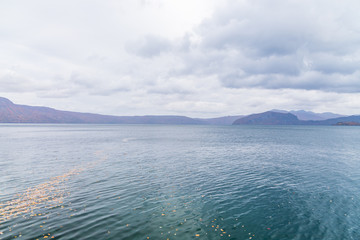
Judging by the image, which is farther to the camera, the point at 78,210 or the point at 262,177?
the point at 262,177

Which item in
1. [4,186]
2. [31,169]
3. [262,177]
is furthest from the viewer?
[31,169]

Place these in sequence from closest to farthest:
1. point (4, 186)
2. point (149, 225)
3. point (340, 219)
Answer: point (149, 225) → point (340, 219) → point (4, 186)

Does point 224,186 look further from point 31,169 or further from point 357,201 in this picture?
point 31,169

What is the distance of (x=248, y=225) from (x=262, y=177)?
23.0 meters

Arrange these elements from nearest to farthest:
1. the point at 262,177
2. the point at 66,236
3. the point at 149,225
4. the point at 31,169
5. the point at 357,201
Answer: the point at 66,236, the point at 149,225, the point at 357,201, the point at 262,177, the point at 31,169

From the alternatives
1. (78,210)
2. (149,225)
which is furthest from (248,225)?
(78,210)

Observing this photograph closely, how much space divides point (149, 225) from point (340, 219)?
24.9 m

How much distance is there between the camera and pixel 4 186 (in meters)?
35.4

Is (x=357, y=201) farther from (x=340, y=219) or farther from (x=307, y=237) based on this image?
(x=307, y=237)

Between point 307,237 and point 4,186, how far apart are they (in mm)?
50133

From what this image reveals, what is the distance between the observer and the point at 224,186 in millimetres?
36750

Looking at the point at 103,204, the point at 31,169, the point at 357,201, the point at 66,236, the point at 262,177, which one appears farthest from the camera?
the point at 31,169

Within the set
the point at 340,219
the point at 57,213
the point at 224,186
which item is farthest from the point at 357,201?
the point at 57,213

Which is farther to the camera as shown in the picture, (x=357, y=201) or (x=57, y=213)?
(x=357, y=201)
